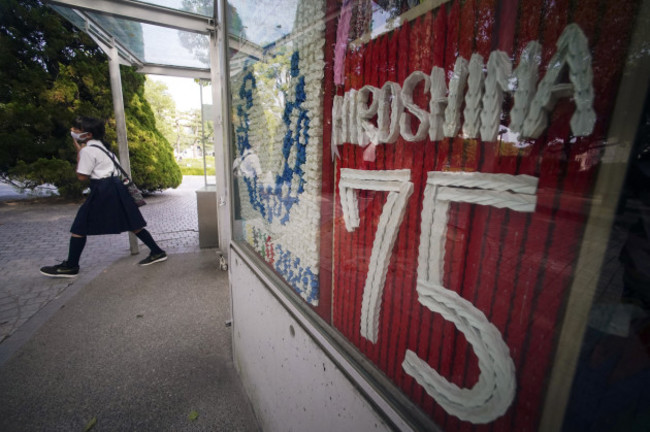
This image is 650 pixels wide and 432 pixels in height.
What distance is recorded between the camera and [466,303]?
0.79 metres

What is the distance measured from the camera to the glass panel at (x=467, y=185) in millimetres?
573

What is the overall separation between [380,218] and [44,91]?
12.8 m

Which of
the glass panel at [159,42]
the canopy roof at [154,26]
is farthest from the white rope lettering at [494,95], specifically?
the glass panel at [159,42]

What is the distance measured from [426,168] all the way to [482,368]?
0.56 metres

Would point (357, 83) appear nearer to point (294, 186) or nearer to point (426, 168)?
point (426, 168)

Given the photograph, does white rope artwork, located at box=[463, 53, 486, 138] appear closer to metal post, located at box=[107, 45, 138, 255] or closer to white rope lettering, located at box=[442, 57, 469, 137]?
white rope lettering, located at box=[442, 57, 469, 137]

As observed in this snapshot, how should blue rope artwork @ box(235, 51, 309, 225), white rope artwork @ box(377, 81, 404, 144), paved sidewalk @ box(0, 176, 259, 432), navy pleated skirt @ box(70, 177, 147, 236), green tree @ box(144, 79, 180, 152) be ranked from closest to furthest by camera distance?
1. white rope artwork @ box(377, 81, 404, 144)
2. blue rope artwork @ box(235, 51, 309, 225)
3. paved sidewalk @ box(0, 176, 259, 432)
4. navy pleated skirt @ box(70, 177, 147, 236)
5. green tree @ box(144, 79, 180, 152)

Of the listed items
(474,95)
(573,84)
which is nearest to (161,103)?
(474,95)

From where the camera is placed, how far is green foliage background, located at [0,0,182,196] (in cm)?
905

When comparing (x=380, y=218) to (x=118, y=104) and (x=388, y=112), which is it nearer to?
(x=388, y=112)

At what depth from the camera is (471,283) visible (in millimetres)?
786

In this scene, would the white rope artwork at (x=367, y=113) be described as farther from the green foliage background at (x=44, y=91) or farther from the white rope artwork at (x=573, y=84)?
the green foliage background at (x=44, y=91)

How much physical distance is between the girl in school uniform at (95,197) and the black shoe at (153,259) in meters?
0.70

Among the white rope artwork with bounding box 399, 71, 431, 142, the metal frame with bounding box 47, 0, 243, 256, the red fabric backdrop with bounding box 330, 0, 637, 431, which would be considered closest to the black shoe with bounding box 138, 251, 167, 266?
the metal frame with bounding box 47, 0, 243, 256
